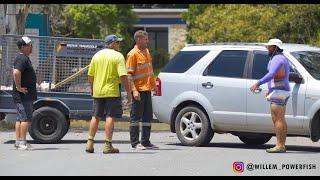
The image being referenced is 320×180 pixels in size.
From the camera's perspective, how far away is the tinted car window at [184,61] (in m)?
13.6

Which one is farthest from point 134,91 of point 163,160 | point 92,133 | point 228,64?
point 228,64

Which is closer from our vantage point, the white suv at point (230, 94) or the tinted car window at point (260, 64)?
the white suv at point (230, 94)

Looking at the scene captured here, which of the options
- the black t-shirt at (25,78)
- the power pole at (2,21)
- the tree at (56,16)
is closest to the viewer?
the black t-shirt at (25,78)

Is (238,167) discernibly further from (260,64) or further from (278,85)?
(260,64)

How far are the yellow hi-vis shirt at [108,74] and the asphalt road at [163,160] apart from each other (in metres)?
0.92

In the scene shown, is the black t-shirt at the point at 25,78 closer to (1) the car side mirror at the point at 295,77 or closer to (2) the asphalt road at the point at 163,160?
(2) the asphalt road at the point at 163,160

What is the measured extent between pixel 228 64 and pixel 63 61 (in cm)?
321

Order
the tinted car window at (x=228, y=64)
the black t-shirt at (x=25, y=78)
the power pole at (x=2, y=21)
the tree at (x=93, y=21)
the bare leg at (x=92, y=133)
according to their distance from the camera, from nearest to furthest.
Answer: the bare leg at (x=92, y=133) < the black t-shirt at (x=25, y=78) < the tinted car window at (x=228, y=64) < the power pole at (x=2, y=21) < the tree at (x=93, y=21)

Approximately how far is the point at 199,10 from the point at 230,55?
2522 centimetres

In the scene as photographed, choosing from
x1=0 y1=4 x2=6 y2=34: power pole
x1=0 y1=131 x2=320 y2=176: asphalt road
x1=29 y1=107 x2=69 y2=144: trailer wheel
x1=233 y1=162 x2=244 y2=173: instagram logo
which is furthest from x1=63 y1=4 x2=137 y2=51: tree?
x1=233 y1=162 x2=244 y2=173: instagram logo

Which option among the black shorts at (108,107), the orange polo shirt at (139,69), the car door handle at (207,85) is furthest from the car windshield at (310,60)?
the black shorts at (108,107)

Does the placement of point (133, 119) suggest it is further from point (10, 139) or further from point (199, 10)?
point (199, 10)

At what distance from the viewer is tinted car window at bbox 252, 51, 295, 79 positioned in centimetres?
1284

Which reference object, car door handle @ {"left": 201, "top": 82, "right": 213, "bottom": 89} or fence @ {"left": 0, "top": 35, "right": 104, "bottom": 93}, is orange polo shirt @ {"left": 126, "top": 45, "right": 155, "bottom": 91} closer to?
car door handle @ {"left": 201, "top": 82, "right": 213, "bottom": 89}
